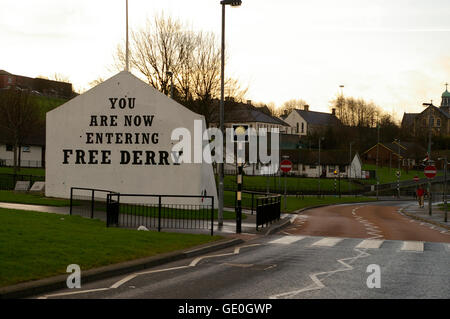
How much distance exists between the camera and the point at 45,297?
9.23 meters

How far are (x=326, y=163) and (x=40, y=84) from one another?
6851 centimetres

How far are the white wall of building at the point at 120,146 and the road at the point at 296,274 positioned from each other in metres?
13.2

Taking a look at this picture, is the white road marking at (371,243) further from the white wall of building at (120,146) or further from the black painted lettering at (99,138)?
the black painted lettering at (99,138)

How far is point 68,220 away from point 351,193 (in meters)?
66.3

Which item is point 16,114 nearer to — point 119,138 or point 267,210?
point 119,138

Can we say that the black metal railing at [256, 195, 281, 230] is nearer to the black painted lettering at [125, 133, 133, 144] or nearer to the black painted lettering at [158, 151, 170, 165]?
the black painted lettering at [158, 151, 170, 165]

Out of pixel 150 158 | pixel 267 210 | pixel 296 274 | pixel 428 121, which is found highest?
pixel 428 121

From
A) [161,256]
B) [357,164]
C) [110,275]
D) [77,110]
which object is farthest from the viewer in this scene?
[357,164]

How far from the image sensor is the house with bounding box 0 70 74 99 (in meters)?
121

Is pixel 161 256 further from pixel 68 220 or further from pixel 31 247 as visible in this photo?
pixel 68 220

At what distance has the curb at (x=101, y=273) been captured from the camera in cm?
909

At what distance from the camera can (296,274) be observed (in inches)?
468

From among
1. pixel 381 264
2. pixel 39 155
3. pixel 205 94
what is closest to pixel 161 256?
pixel 381 264

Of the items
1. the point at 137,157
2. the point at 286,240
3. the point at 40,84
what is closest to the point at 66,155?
the point at 137,157
